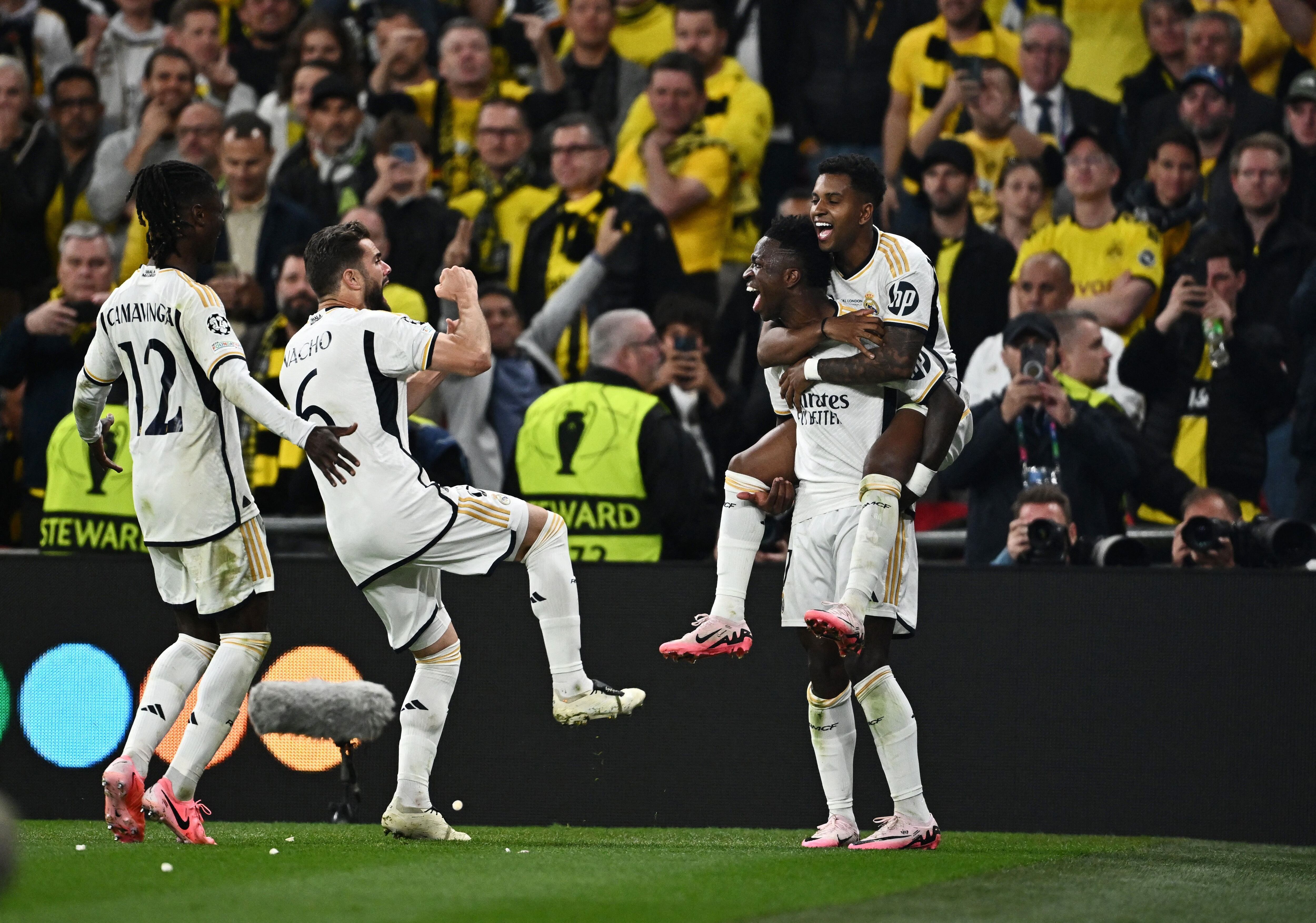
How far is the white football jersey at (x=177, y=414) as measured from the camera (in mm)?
6191

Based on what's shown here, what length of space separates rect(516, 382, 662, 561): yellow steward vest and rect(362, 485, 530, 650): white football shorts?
6.15 ft

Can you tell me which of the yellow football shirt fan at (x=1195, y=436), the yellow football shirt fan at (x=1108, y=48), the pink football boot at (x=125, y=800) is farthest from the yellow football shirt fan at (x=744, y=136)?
the pink football boot at (x=125, y=800)

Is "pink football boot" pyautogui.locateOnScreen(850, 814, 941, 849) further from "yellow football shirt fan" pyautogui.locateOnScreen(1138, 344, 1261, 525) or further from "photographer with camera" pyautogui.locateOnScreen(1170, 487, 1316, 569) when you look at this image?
"yellow football shirt fan" pyautogui.locateOnScreen(1138, 344, 1261, 525)

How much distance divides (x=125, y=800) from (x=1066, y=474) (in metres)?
4.64

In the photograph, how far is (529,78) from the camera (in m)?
12.6

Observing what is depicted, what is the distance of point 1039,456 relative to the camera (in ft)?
27.9

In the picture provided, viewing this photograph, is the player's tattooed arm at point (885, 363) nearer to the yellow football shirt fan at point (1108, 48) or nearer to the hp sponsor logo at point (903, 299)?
the hp sponsor logo at point (903, 299)

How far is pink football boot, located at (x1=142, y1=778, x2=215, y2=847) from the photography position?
602 cm

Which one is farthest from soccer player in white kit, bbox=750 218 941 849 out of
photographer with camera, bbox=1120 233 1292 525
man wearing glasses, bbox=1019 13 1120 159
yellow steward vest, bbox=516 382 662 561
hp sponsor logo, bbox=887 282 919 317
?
man wearing glasses, bbox=1019 13 1120 159

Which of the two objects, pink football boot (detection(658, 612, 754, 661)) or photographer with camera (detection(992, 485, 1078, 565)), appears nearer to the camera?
pink football boot (detection(658, 612, 754, 661))

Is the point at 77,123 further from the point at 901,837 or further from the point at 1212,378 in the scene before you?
the point at 901,837

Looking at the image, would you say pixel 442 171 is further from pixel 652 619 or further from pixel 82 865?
pixel 82 865

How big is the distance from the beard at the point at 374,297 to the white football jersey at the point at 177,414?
0.50 metres

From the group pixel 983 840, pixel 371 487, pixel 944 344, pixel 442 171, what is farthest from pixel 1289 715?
pixel 442 171
